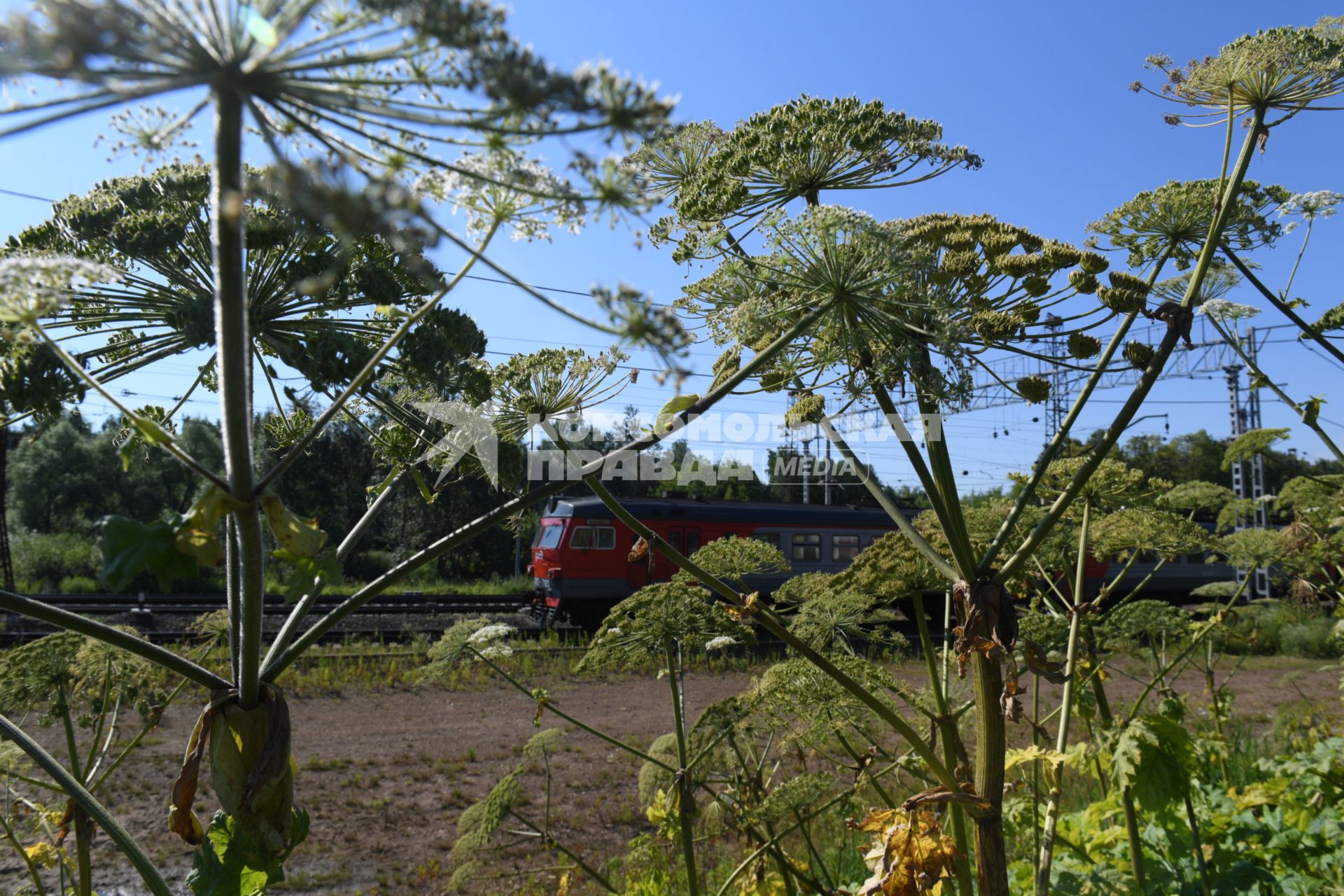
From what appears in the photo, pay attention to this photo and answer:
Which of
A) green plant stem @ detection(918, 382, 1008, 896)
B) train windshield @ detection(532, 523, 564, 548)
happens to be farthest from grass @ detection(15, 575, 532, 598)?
green plant stem @ detection(918, 382, 1008, 896)

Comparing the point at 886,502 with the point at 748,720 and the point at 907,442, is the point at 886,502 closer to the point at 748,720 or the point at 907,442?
the point at 907,442

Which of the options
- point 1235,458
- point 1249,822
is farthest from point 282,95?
point 1235,458

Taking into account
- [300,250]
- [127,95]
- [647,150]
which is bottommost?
[127,95]

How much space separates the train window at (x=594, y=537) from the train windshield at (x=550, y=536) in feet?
1.13

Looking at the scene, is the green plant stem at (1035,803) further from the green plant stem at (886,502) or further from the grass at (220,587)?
the grass at (220,587)

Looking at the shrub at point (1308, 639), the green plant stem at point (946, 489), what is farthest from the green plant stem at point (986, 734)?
the shrub at point (1308, 639)

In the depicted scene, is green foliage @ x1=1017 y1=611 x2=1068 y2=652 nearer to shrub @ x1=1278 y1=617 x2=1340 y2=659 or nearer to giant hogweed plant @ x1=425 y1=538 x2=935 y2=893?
giant hogweed plant @ x1=425 y1=538 x2=935 y2=893

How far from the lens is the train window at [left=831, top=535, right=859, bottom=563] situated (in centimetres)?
2011

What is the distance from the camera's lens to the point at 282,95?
0.96 m

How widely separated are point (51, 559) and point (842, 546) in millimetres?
26646

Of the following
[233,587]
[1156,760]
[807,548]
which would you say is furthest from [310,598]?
[807,548]

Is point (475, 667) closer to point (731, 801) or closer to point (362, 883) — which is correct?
point (362, 883)

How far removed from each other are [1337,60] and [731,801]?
3.25 metres

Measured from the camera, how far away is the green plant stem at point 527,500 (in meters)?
1.48
